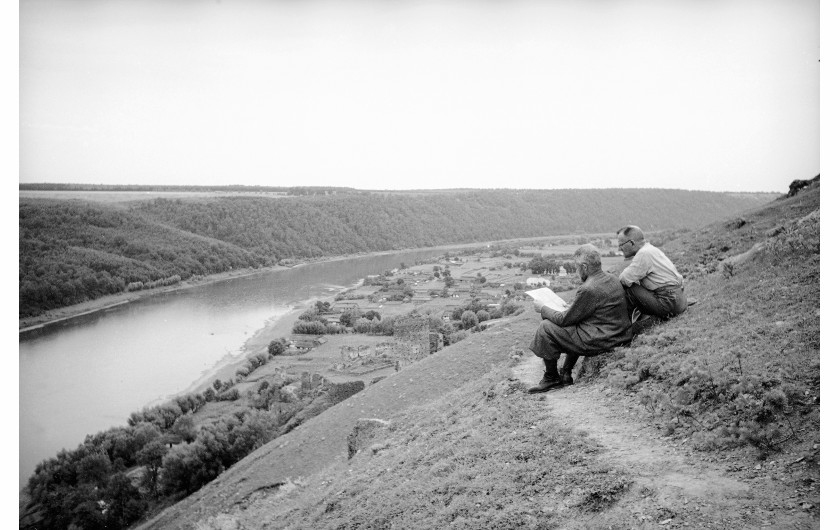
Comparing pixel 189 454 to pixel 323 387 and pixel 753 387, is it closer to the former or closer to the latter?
pixel 323 387

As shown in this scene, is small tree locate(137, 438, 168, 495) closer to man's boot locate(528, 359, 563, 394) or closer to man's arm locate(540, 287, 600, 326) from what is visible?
man's boot locate(528, 359, 563, 394)

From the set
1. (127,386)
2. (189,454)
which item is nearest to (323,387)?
(189,454)

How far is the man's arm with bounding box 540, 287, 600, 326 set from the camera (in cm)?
563

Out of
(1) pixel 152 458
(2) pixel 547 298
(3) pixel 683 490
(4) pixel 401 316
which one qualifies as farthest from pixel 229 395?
(3) pixel 683 490

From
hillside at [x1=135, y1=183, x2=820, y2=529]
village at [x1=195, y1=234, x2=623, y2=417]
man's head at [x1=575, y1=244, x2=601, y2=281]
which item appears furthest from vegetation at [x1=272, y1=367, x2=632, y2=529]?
village at [x1=195, y1=234, x2=623, y2=417]

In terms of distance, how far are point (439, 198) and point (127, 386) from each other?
17.5 metres

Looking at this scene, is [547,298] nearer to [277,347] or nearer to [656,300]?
[656,300]

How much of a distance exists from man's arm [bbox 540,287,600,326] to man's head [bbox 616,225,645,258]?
1.06m

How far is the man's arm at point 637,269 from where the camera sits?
239 inches

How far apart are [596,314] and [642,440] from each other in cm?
179

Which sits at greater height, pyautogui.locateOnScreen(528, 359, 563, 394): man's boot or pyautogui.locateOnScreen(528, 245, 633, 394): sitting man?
pyautogui.locateOnScreen(528, 245, 633, 394): sitting man

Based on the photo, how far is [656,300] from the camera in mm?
6398

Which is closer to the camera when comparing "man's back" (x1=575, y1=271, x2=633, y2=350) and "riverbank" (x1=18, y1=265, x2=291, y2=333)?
"man's back" (x1=575, y1=271, x2=633, y2=350)

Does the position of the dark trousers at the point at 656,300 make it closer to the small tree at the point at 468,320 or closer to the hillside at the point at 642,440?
the hillside at the point at 642,440
